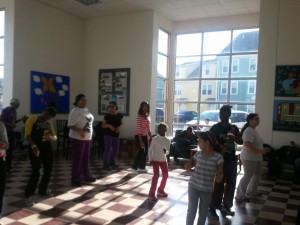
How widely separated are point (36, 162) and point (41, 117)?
1.99ft

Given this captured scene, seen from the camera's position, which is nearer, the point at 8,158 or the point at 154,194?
the point at 154,194

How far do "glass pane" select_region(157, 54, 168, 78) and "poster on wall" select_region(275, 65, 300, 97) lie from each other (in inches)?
136

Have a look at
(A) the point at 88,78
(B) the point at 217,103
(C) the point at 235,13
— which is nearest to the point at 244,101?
(B) the point at 217,103

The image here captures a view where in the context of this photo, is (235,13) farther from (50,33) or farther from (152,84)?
(50,33)

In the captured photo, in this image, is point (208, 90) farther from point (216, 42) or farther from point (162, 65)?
point (162, 65)

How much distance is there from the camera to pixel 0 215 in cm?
358

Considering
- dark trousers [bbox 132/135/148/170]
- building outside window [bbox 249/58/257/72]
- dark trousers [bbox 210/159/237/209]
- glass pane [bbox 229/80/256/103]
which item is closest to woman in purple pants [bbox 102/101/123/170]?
dark trousers [bbox 132/135/148/170]

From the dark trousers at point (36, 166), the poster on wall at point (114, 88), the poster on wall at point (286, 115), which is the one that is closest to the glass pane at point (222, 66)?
the poster on wall at point (286, 115)

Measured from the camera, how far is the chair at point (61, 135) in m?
7.86

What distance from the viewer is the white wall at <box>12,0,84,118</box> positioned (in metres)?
7.43

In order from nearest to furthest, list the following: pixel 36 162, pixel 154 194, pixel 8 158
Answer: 1. pixel 36 162
2. pixel 154 194
3. pixel 8 158

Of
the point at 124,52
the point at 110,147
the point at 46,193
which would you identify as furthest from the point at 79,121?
the point at 124,52

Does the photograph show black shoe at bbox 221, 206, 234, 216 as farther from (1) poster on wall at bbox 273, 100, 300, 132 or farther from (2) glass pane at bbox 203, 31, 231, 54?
(2) glass pane at bbox 203, 31, 231, 54

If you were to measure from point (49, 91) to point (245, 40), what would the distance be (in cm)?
574
